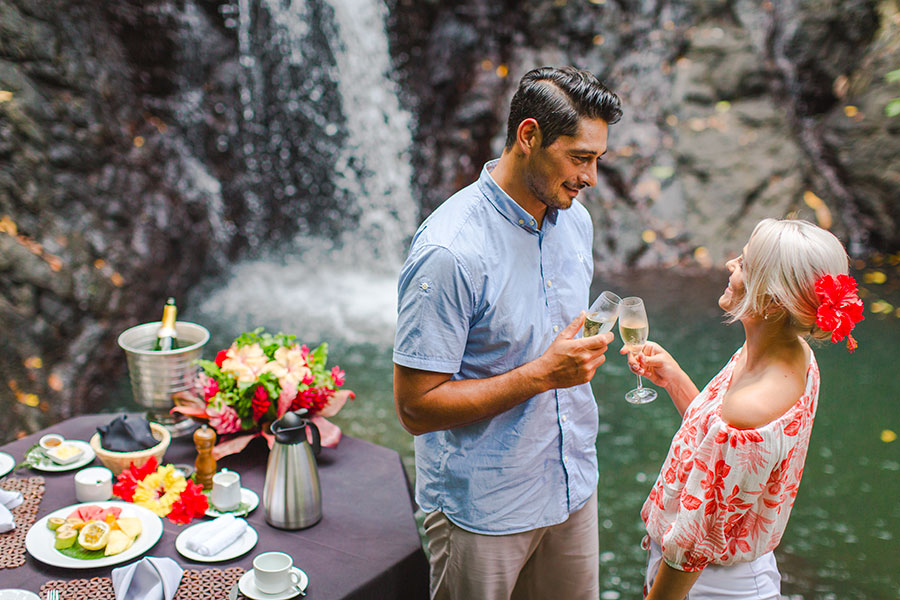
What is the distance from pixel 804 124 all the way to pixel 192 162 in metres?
6.67

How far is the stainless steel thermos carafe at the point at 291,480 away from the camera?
2068mm

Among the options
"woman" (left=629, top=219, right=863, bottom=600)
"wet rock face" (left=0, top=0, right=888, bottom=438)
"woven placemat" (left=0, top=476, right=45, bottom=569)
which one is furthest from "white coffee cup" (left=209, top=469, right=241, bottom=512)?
"wet rock face" (left=0, top=0, right=888, bottom=438)

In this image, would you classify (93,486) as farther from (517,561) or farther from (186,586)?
(517,561)

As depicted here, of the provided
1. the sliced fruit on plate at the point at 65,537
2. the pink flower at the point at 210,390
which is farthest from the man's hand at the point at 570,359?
the sliced fruit on plate at the point at 65,537

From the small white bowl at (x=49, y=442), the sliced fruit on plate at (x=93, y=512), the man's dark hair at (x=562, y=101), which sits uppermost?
the man's dark hair at (x=562, y=101)

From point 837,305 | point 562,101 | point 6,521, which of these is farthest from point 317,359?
point 837,305

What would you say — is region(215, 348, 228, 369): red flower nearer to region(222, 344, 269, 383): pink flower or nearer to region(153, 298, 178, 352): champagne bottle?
region(222, 344, 269, 383): pink flower

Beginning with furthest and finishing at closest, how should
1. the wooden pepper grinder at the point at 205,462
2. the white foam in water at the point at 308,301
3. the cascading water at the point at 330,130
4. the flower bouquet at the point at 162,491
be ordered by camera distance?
1. the cascading water at the point at 330,130
2. the white foam in water at the point at 308,301
3. the wooden pepper grinder at the point at 205,462
4. the flower bouquet at the point at 162,491

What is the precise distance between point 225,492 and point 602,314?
1.27m

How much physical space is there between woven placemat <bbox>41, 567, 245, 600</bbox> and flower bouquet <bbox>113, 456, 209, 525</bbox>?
25 cm

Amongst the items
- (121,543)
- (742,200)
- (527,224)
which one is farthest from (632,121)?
(121,543)

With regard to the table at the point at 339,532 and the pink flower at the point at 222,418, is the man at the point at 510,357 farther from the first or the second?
the pink flower at the point at 222,418

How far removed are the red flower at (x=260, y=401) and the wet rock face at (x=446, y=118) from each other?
3212 mm

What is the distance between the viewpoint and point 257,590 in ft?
5.95
